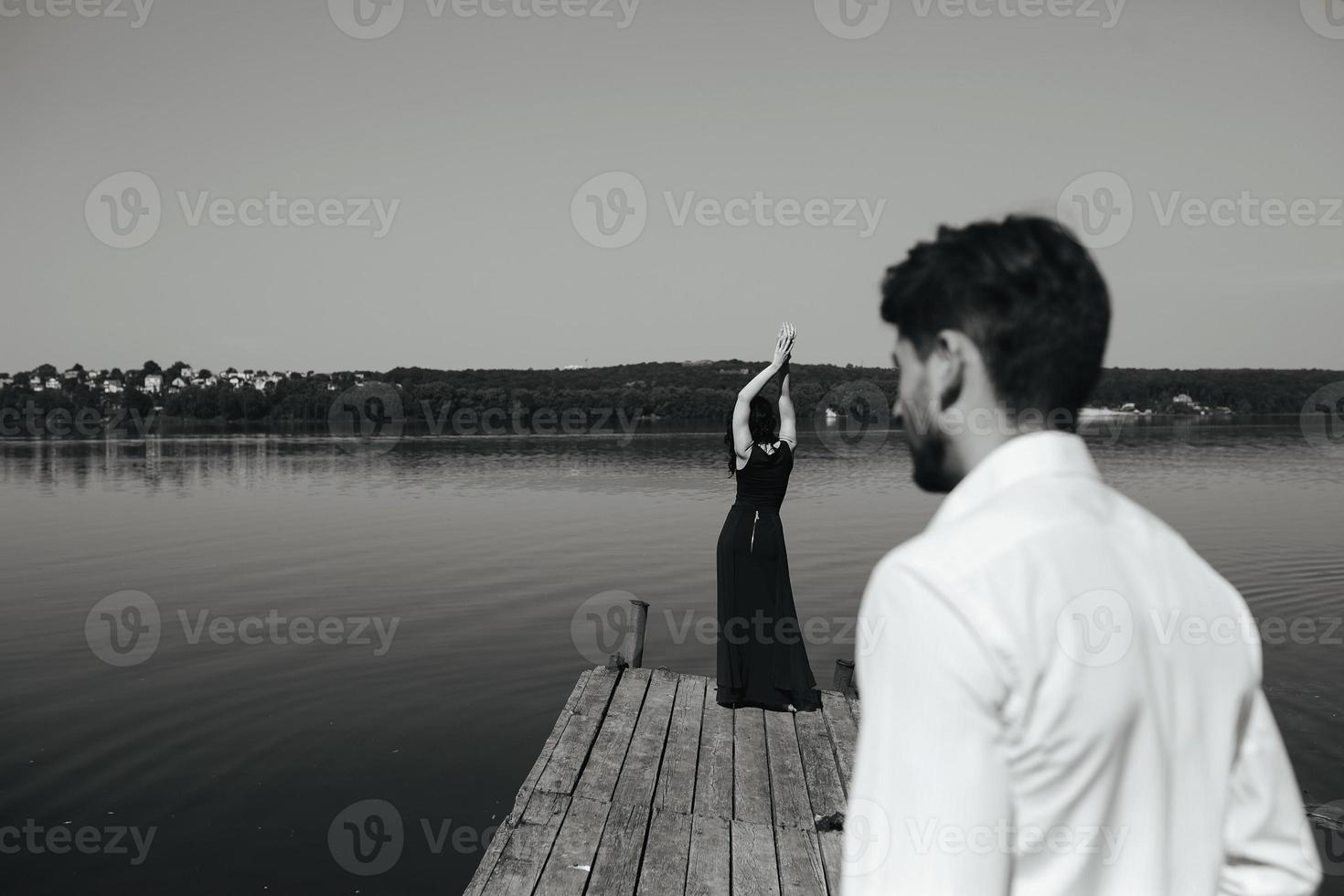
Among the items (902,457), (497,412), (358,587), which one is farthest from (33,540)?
Answer: (497,412)

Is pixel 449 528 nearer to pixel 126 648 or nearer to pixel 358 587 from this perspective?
pixel 358 587

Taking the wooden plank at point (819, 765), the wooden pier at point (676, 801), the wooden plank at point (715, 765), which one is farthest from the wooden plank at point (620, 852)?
the wooden plank at point (819, 765)

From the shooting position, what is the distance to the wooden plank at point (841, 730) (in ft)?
22.6

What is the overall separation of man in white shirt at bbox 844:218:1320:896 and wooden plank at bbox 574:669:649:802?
5.26 meters

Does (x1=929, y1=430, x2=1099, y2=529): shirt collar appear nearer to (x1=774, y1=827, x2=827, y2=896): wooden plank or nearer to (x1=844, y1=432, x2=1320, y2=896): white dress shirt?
(x1=844, y1=432, x2=1320, y2=896): white dress shirt

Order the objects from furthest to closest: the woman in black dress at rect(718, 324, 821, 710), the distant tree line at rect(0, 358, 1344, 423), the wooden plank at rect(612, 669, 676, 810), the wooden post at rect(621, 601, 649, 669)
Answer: the distant tree line at rect(0, 358, 1344, 423) < the wooden post at rect(621, 601, 649, 669) < the woman in black dress at rect(718, 324, 821, 710) < the wooden plank at rect(612, 669, 676, 810)

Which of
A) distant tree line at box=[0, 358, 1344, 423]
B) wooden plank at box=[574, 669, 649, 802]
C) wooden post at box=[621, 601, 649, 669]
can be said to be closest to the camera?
wooden plank at box=[574, 669, 649, 802]

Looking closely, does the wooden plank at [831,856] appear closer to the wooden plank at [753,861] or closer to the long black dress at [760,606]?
the wooden plank at [753,861]

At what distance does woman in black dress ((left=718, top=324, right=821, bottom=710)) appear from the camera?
7.84 m

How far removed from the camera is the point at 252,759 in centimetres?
1029

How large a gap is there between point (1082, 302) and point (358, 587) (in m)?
19.0

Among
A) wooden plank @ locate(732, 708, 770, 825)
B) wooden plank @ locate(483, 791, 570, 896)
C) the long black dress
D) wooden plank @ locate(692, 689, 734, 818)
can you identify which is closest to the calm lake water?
wooden plank @ locate(692, 689, 734, 818)

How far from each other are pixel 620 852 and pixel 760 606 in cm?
281

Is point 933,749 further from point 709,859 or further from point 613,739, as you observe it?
point 613,739
